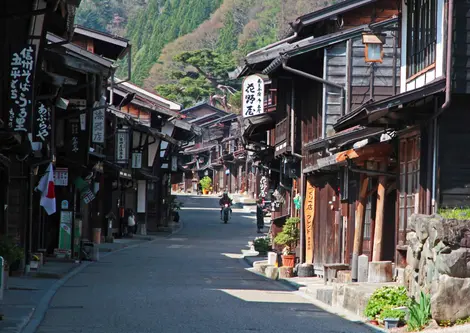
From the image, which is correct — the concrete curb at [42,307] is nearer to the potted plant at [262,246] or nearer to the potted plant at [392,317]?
the potted plant at [392,317]

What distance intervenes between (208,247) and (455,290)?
105 ft

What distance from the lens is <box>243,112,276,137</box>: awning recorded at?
39.9m

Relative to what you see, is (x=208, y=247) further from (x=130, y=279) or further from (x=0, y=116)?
(x=0, y=116)

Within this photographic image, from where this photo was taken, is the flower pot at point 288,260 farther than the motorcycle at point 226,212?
No

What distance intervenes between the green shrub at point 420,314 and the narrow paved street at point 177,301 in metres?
1.13

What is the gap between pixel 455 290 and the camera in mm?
14992

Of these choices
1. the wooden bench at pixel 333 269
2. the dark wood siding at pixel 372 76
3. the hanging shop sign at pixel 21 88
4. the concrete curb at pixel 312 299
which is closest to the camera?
the concrete curb at pixel 312 299

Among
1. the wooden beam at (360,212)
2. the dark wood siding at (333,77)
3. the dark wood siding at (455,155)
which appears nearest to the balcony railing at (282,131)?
the dark wood siding at (333,77)

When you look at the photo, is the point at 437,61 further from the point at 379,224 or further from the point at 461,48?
the point at 379,224

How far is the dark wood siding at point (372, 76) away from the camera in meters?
29.9

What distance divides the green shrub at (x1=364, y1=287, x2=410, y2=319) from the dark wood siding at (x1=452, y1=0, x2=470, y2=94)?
379 centimetres

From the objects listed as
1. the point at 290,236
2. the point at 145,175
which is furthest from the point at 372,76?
the point at 145,175

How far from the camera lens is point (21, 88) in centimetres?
2125

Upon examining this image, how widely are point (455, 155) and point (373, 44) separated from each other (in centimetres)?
474
